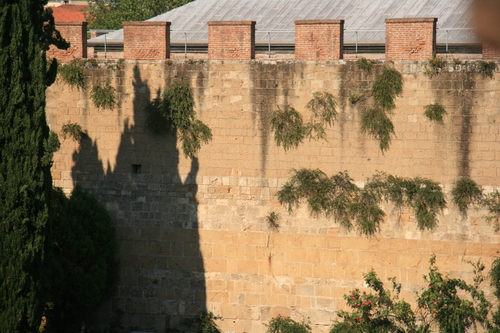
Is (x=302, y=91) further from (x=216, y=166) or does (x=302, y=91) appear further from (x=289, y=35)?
(x=289, y=35)

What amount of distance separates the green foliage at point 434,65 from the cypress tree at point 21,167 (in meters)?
5.59

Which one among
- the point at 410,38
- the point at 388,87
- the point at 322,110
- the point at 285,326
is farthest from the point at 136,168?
the point at 410,38

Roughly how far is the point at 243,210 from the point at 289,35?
4.37 m

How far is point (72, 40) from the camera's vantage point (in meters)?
11.2

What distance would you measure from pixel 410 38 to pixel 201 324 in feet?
18.7

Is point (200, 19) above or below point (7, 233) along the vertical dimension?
above

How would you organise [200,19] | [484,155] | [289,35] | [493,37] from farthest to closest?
[200,19]
[289,35]
[484,155]
[493,37]

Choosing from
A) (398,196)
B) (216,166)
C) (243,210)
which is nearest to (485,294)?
(398,196)

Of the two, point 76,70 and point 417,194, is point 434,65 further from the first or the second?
point 76,70

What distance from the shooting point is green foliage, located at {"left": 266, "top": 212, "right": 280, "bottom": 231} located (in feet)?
34.9

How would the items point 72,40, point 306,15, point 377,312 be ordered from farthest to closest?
point 306,15 < point 72,40 < point 377,312

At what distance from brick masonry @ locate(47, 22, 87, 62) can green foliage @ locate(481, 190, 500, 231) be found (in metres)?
7.05

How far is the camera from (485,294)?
385 inches

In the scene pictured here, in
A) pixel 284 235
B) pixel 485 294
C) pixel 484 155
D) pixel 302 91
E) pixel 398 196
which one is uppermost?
pixel 302 91
